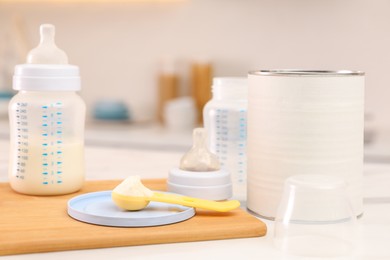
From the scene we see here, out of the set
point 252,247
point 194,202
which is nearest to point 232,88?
point 194,202

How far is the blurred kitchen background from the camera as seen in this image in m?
2.75

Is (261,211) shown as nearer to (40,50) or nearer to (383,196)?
(383,196)

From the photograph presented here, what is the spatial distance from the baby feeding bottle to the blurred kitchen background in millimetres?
1360

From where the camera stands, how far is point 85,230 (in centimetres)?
81

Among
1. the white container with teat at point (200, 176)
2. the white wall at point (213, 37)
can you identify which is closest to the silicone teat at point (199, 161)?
the white container with teat at point (200, 176)

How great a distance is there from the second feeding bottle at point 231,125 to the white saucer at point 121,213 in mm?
241

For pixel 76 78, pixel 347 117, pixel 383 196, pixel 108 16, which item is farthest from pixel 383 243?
pixel 108 16

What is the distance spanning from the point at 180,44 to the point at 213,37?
18 cm

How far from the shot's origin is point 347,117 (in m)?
0.89

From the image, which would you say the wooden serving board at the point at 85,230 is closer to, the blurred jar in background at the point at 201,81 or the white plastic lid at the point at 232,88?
the white plastic lid at the point at 232,88

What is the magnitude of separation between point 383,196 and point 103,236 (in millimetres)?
572

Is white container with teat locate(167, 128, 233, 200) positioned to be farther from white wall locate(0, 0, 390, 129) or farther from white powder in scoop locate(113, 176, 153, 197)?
white wall locate(0, 0, 390, 129)

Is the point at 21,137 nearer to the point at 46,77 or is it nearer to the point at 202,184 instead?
the point at 46,77

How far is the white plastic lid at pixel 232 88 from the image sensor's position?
1.12 metres
